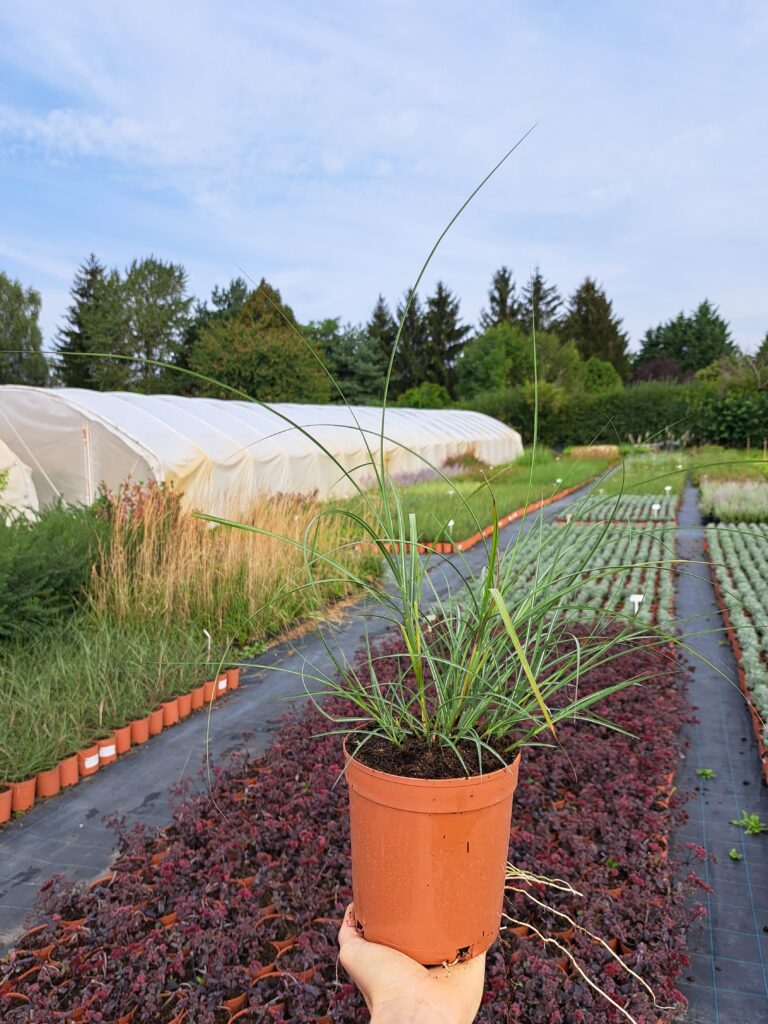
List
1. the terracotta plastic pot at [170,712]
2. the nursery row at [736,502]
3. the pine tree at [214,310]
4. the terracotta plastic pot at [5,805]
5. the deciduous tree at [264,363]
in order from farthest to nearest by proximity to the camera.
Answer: the pine tree at [214,310]
the deciduous tree at [264,363]
the nursery row at [736,502]
the terracotta plastic pot at [170,712]
the terracotta plastic pot at [5,805]

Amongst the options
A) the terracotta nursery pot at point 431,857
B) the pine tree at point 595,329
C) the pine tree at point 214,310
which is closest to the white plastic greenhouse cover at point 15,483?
the terracotta nursery pot at point 431,857

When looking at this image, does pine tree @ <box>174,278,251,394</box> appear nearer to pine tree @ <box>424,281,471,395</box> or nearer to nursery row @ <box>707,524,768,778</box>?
pine tree @ <box>424,281,471,395</box>

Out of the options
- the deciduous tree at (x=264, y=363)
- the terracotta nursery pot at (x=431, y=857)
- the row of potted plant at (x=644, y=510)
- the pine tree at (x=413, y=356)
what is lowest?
the row of potted plant at (x=644, y=510)

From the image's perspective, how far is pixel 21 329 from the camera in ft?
105

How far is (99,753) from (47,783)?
0.29m

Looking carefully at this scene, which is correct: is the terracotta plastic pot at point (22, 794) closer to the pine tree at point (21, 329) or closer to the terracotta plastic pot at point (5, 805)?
the terracotta plastic pot at point (5, 805)

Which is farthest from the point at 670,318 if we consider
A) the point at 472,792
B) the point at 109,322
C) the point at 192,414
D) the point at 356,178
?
the point at 472,792

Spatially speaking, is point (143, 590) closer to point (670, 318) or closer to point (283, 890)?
point (283, 890)

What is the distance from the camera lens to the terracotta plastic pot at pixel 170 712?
11.5 feet

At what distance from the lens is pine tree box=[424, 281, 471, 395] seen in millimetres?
35875

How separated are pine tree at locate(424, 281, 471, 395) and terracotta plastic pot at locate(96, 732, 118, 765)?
33632mm

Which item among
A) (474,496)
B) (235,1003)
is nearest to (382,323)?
(474,496)

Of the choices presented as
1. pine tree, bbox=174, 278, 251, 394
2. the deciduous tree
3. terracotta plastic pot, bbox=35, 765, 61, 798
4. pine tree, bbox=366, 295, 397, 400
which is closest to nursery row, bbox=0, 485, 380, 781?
terracotta plastic pot, bbox=35, 765, 61, 798

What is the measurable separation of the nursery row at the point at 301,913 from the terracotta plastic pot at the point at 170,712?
32.5 inches
